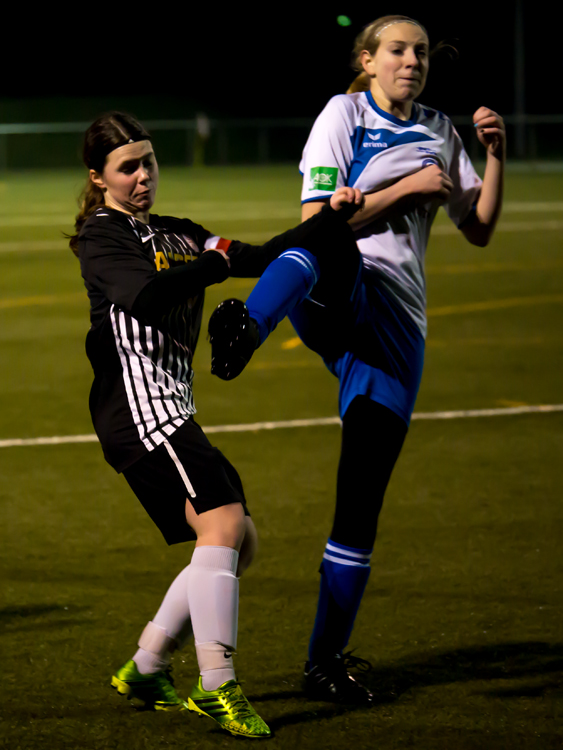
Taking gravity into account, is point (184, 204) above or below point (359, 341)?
below

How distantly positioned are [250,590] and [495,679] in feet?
4.19

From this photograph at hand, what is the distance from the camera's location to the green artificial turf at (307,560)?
142 inches

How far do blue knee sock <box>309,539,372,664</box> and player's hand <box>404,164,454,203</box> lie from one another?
117 cm

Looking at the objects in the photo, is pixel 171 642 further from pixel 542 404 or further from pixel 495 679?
pixel 542 404

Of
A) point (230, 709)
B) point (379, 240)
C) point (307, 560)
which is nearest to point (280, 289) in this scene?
point (379, 240)

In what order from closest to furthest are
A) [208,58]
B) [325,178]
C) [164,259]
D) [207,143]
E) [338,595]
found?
[164,259] < [325,178] < [338,595] < [207,143] < [208,58]

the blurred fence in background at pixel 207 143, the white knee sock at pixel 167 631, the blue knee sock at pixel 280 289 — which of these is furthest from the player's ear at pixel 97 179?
the blurred fence in background at pixel 207 143

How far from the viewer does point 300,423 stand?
7.63 metres

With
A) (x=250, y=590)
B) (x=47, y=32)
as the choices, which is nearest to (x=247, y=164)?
(x=47, y=32)

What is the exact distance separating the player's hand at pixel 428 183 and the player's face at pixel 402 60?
285mm

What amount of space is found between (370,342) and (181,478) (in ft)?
2.68

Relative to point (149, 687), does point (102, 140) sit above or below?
above

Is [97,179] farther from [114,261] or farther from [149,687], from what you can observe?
[149,687]

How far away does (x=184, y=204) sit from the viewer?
2447 centimetres
